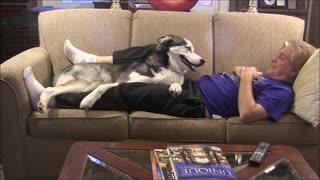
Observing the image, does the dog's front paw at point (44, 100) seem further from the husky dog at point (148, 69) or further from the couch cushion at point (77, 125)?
the husky dog at point (148, 69)

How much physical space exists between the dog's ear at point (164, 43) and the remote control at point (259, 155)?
0.94 metres

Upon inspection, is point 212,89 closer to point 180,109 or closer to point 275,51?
point 180,109

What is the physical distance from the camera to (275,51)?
2516 millimetres

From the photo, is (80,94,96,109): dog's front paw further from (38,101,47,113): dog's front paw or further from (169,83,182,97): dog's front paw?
(169,83,182,97): dog's front paw

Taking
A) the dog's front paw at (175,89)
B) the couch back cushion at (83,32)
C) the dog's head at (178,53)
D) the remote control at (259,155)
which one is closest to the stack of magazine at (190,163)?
the remote control at (259,155)

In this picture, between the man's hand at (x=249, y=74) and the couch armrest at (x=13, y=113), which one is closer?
the couch armrest at (x=13, y=113)

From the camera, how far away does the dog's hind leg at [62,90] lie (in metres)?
2.05

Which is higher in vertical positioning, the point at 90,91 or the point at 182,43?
the point at 182,43

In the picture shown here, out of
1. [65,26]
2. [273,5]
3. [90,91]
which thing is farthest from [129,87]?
[273,5]

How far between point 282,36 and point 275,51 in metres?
0.12

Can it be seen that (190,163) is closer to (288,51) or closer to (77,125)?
(77,125)

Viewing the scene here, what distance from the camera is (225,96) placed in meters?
2.21

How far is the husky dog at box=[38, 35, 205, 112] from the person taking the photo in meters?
2.30

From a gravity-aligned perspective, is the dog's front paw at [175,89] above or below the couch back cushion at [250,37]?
below
